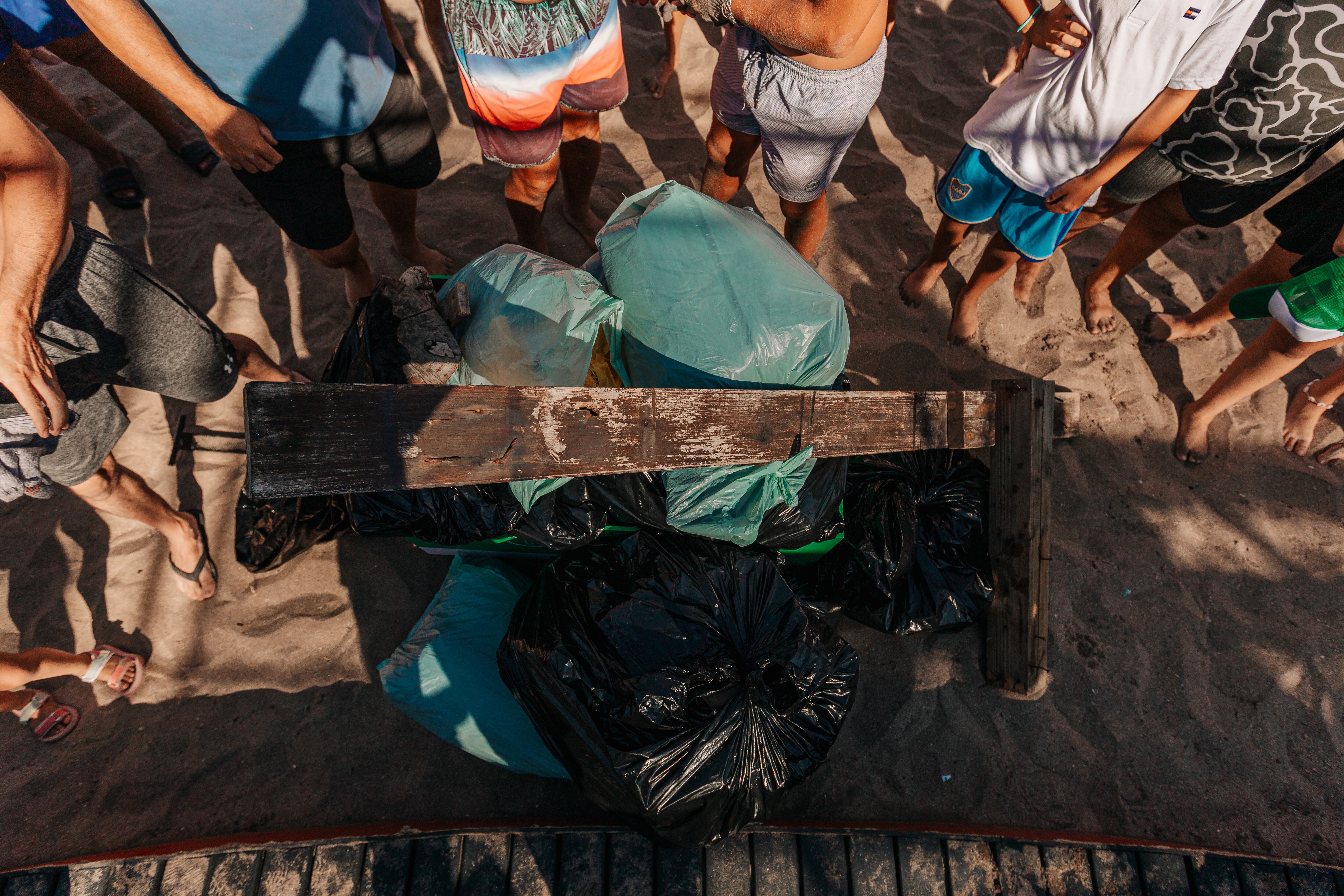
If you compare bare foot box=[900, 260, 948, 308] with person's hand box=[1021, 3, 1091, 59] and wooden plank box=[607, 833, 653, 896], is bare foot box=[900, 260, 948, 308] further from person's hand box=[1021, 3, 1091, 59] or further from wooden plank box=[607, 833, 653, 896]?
wooden plank box=[607, 833, 653, 896]

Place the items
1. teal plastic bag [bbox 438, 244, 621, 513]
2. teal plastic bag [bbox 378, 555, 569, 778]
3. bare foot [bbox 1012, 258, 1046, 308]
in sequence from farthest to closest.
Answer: bare foot [bbox 1012, 258, 1046, 308], teal plastic bag [bbox 378, 555, 569, 778], teal plastic bag [bbox 438, 244, 621, 513]

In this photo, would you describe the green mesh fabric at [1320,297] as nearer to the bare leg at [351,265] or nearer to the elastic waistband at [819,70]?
the elastic waistband at [819,70]

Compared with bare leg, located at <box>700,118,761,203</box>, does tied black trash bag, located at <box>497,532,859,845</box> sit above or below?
below

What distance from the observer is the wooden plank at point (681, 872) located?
1.38 m

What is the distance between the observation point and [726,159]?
2.17 metres

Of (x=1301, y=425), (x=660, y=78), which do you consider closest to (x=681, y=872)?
(x=1301, y=425)

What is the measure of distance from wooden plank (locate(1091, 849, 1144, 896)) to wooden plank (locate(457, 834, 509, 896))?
1.48m

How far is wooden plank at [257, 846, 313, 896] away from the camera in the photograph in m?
1.38

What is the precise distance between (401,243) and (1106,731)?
2996 millimetres

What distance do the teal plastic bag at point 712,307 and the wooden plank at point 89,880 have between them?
1759 mm

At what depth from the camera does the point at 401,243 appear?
2.27 m

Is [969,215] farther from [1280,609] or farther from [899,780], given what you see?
[899,780]

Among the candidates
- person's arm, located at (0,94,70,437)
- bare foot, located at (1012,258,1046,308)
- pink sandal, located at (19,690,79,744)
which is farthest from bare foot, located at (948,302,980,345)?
pink sandal, located at (19,690,79,744)

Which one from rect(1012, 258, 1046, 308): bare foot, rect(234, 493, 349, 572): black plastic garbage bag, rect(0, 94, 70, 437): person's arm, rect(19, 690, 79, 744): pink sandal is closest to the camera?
rect(0, 94, 70, 437): person's arm
